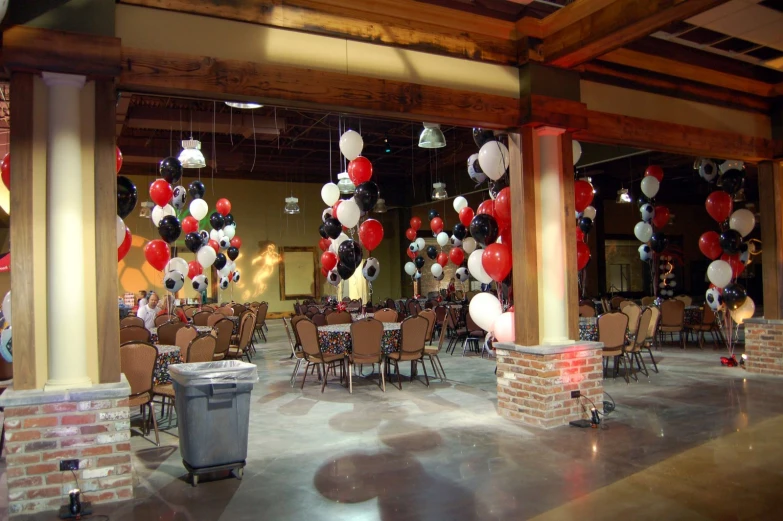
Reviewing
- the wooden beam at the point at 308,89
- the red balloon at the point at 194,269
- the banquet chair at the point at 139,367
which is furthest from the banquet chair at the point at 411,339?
the red balloon at the point at 194,269

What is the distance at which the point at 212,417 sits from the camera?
409 cm

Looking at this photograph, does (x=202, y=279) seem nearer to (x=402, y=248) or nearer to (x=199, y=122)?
(x=199, y=122)

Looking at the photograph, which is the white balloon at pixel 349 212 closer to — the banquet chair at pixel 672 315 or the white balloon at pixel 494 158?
the white balloon at pixel 494 158

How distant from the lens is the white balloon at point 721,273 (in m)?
7.88

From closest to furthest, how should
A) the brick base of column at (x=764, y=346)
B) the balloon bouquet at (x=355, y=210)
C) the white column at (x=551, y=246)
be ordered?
the white column at (x=551, y=246) < the balloon bouquet at (x=355, y=210) < the brick base of column at (x=764, y=346)

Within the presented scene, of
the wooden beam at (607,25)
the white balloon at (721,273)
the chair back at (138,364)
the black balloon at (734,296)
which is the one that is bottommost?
the chair back at (138,364)

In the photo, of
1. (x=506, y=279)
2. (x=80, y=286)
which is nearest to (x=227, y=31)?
(x=80, y=286)

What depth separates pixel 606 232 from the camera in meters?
20.5

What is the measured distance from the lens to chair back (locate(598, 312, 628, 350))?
23.3 feet

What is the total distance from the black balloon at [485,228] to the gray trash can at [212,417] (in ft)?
8.72

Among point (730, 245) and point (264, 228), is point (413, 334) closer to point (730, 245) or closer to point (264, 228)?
point (730, 245)

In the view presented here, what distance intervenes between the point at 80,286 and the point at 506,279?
3714mm

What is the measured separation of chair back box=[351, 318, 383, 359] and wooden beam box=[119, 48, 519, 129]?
2.72m

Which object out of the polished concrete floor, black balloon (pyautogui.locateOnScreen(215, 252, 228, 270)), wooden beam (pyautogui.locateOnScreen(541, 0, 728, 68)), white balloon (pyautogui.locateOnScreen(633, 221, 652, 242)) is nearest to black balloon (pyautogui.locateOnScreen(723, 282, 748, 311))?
the polished concrete floor
